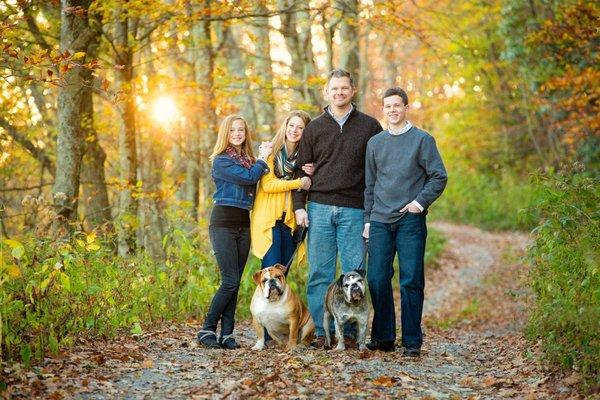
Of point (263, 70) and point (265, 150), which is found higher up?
point (263, 70)

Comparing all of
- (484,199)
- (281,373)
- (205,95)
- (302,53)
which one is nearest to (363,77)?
(302,53)

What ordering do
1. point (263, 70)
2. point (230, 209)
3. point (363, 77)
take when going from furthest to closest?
point (363, 77), point (263, 70), point (230, 209)

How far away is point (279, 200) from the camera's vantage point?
7.70 meters

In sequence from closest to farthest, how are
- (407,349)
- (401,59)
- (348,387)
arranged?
(348,387) → (407,349) → (401,59)

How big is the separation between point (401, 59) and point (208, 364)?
30.2 m

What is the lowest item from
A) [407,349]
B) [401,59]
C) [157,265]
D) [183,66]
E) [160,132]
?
[407,349]

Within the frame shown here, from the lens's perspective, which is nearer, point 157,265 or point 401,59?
point 157,265

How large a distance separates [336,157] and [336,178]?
201 mm

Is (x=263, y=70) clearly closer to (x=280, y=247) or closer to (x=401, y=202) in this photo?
(x=280, y=247)

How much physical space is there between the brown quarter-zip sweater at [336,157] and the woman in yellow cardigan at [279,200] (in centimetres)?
17

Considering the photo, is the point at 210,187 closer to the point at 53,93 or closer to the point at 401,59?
the point at 53,93

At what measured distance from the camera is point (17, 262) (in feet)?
21.3

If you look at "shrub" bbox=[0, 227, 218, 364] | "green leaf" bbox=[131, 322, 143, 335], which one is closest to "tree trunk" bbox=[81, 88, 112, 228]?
"shrub" bbox=[0, 227, 218, 364]

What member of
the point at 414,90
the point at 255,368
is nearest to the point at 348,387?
the point at 255,368
